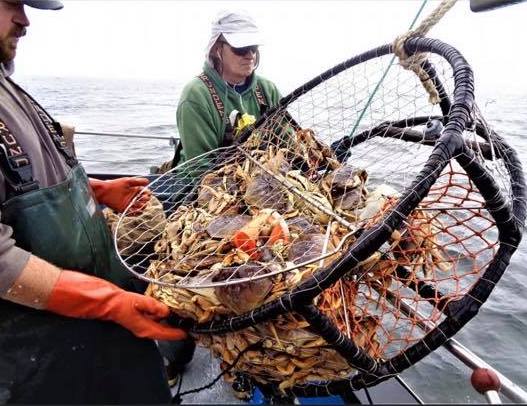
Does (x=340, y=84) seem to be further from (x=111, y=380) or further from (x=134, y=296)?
(x=111, y=380)

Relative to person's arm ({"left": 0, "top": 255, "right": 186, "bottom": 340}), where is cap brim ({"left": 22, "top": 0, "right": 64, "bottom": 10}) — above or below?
above

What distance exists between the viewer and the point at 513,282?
15.6 feet

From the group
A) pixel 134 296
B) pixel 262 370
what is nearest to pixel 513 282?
pixel 262 370

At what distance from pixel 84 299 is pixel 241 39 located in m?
2.22

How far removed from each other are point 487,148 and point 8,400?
229 centimetres

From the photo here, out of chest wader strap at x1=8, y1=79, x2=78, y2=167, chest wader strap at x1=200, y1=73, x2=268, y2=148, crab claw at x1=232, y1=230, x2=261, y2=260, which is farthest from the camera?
chest wader strap at x1=200, y1=73, x2=268, y2=148

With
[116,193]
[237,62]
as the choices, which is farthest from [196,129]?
[116,193]

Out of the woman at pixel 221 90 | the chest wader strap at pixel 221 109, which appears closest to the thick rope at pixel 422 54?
the woman at pixel 221 90

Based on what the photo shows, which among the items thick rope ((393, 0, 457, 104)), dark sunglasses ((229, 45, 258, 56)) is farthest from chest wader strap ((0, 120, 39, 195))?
dark sunglasses ((229, 45, 258, 56))

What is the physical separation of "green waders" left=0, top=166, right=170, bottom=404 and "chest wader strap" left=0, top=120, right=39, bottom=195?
4cm

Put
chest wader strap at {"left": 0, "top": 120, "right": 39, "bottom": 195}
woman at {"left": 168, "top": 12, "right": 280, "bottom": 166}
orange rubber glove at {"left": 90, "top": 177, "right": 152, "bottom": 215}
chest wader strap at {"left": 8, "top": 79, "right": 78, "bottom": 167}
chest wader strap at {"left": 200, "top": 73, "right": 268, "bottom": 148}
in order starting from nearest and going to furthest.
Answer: chest wader strap at {"left": 0, "top": 120, "right": 39, "bottom": 195}, chest wader strap at {"left": 8, "top": 79, "right": 78, "bottom": 167}, orange rubber glove at {"left": 90, "top": 177, "right": 152, "bottom": 215}, woman at {"left": 168, "top": 12, "right": 280, "bottom": 166}, chest wader strap at {"left": 200, "top": 73, "right": 268, "bottom": 148}

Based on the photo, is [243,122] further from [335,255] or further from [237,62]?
[335,255]

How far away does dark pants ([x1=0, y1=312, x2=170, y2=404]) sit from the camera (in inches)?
65.6

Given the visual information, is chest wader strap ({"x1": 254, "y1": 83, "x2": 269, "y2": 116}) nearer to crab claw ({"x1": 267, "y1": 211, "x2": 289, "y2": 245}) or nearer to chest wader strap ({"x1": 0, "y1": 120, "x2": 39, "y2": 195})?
crab claw ({"x1": 267, "y1": 211, "x2": 289, "y2": 245})
